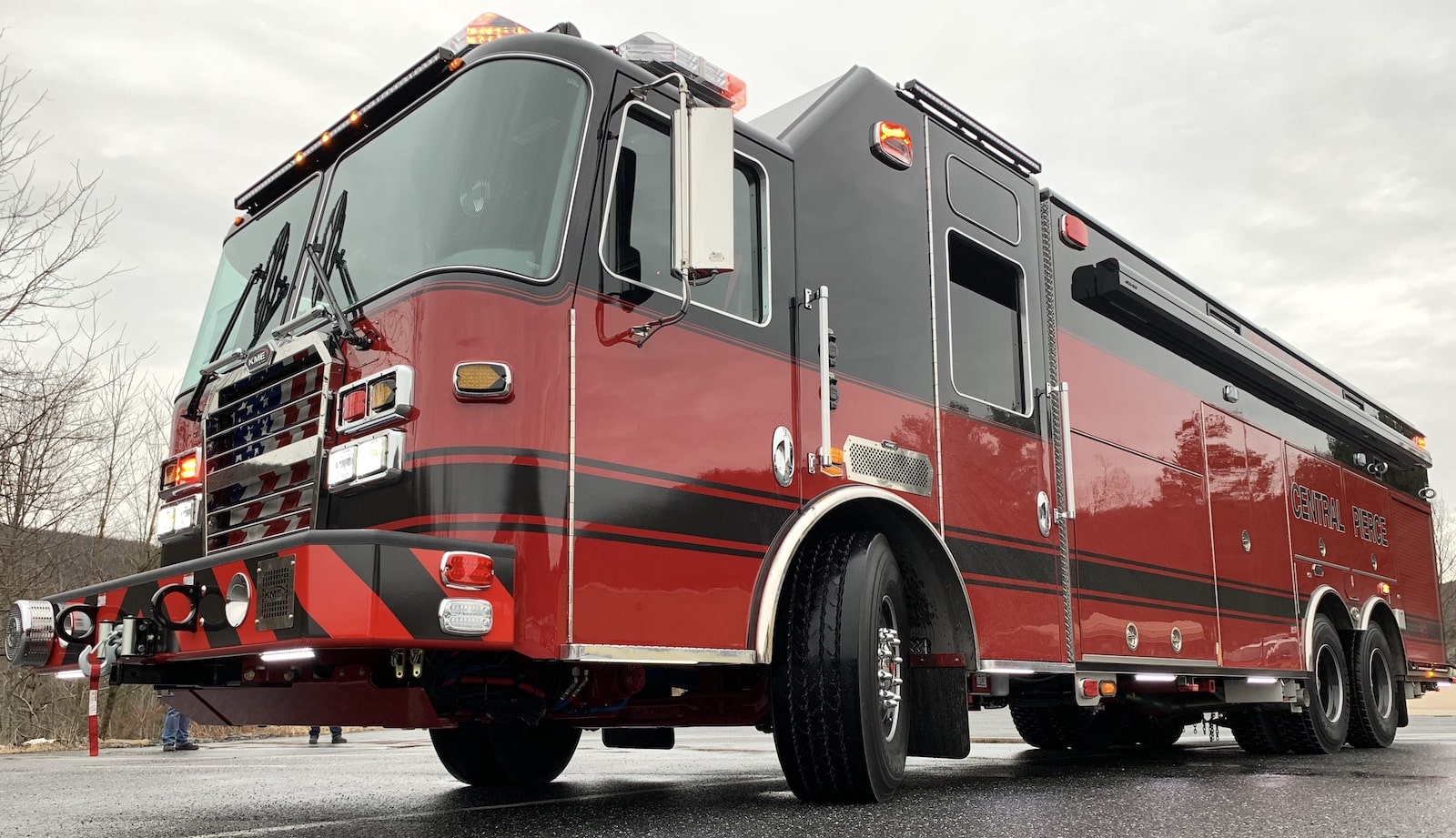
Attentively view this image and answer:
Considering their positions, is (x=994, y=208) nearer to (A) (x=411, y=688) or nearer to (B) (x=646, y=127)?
(B) (x=646, y=127)

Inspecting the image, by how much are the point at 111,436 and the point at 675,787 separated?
1700 centimetres

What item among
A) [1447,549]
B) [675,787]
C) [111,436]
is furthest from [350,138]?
[1447,549]

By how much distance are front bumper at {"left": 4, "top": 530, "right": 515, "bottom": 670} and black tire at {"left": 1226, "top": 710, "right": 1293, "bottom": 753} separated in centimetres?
659

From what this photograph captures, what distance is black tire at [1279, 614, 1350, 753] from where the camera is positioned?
8344mm

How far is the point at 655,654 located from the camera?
388 centimetres

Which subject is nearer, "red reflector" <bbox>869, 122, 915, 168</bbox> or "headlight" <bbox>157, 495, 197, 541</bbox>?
"headlight" <bbox>157, 495, 197, 541</bbox>

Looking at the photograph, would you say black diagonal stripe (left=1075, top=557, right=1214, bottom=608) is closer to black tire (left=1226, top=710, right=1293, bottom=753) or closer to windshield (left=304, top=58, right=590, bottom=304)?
black tire (left=1226, top=710, right=1293, bottom=753)

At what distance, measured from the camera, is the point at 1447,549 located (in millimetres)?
51812

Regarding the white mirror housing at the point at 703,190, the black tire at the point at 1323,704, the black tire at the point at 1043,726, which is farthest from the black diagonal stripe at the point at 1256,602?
the white mirror housing at the point at 703,190

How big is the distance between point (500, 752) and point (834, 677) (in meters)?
2.39

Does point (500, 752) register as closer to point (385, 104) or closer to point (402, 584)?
point (402, 584)

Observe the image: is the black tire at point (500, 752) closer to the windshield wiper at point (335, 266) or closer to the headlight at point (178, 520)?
the headlight at point (178, 520)

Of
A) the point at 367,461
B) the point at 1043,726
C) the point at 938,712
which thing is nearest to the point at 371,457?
the point at 367,461

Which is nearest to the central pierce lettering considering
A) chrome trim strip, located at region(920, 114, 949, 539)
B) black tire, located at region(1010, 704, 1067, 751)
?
black tire, located at region(1010, 704, 1067, 751)
